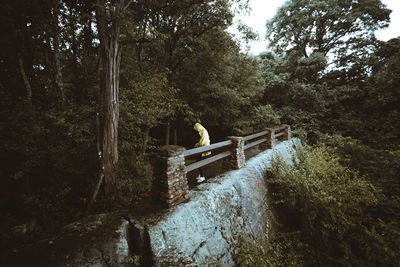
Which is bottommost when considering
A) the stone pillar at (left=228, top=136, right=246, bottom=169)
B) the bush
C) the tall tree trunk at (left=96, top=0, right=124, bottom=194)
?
the bush

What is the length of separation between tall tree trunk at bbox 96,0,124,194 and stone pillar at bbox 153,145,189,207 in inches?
80.3

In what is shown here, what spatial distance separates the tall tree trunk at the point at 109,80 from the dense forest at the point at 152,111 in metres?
0.03

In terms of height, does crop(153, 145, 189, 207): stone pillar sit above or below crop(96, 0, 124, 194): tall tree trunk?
below

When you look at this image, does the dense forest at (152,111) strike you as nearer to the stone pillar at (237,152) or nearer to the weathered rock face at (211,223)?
the weathered rock face at (211,223)

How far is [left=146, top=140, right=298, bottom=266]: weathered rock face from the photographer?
2.55 meters

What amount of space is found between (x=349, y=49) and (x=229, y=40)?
452 inches

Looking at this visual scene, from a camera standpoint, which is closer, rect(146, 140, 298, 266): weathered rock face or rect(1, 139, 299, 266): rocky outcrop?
rect(1, 139, 299, 266): rocky outcrop

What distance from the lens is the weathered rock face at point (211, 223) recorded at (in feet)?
8.37

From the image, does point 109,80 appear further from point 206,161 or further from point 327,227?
point 327,227

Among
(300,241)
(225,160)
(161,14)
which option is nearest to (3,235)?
(225,160)

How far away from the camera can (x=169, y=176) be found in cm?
297

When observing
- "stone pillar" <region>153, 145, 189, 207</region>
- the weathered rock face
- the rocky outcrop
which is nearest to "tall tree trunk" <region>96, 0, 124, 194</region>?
the rocky outcrop

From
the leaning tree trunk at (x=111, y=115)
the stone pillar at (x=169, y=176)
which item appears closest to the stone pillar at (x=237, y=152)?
the stone pillar at (x=169, y=176)

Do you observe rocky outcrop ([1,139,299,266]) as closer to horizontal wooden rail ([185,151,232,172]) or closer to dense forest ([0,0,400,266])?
horizontal wooden rail ([185,151,232,172])
